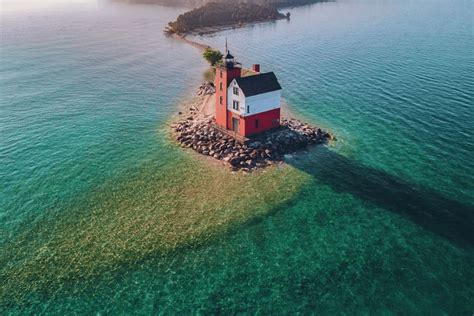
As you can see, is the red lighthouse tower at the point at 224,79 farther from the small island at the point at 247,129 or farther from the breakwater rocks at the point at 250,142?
the breakwater rocks at the point at 250,142

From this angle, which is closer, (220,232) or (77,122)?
(220,232)

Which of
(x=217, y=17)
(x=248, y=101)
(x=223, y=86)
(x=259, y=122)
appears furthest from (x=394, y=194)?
(x=217, y=17)

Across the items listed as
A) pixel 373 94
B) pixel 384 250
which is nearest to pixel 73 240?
pixel 384 250

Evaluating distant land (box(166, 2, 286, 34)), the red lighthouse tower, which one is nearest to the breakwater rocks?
the red lighthouse tower

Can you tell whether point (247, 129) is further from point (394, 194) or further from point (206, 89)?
point (206, 89)

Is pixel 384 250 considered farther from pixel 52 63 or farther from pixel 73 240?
pixel 52 63

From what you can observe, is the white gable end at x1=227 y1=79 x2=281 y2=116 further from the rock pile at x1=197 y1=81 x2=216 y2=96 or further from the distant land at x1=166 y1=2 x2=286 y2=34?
the distant land at x1=166 y1=2 x2=286 y2=34

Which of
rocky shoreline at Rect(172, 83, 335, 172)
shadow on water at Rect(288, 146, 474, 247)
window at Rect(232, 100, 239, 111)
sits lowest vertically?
shadow on water at Rect(288, 146, 474, 247)
